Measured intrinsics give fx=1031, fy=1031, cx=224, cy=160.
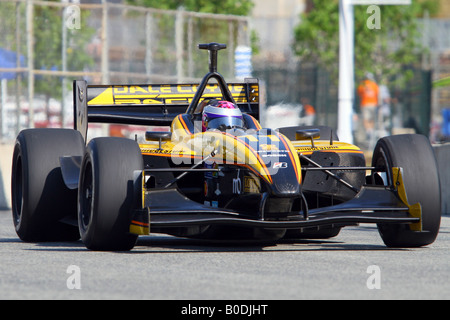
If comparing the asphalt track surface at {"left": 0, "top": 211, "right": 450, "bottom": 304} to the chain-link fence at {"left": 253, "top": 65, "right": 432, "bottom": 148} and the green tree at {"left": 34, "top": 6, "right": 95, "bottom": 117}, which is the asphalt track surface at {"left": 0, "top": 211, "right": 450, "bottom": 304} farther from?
the chain-link fence at {"left": 253, "top": 65, "right": 432, "bottom": 148}

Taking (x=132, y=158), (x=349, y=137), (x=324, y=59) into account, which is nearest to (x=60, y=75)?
(x=349, y=137)

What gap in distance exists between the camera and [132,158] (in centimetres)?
748

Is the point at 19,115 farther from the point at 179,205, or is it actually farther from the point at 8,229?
the point at 179,205

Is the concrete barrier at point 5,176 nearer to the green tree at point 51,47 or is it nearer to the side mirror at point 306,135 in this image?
the green tree at point 51,47

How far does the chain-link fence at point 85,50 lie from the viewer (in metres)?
15.0

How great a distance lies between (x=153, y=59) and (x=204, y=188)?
923 cm

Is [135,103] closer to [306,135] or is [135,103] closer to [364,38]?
[306,135]

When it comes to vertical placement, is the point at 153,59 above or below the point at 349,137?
above

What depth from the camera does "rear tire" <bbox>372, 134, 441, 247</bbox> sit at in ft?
25.5

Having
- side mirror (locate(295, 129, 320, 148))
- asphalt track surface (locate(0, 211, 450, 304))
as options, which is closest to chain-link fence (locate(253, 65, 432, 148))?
side mirror (locate(295, 129, 320, 148))

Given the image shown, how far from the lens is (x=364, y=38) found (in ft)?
94.6

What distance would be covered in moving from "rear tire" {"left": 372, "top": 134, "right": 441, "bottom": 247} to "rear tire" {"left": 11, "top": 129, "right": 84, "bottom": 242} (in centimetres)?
267

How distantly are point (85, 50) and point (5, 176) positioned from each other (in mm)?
3060

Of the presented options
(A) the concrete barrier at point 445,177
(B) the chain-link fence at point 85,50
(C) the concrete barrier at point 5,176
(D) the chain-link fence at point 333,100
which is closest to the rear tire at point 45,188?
(C) the concrete barrier at point 5,176
